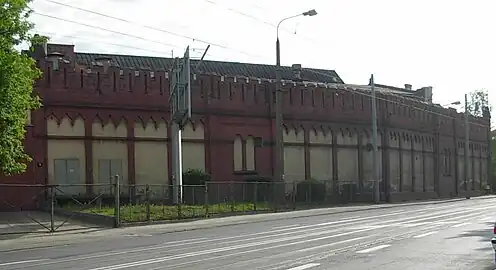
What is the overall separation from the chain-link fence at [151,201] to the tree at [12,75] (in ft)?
9.23

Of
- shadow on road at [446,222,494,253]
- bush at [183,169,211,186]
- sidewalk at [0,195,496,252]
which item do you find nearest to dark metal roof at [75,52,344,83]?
bush at [183,169,211,186]

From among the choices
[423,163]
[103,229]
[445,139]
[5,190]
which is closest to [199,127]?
[5,190]

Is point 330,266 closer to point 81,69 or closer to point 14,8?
point 14,8

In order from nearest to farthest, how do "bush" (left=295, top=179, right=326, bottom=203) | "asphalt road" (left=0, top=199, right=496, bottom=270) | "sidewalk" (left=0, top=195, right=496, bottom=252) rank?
"asphalt road" (left=0, top=199, right=496, bottom=270), "sidewalk" (left=0, top=195, right=496, bottom=252), "bush" (left=295, top=179, right=326, bottom=203)

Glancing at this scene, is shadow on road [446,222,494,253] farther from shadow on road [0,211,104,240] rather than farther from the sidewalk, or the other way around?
shadow on road [0,211,104,240]

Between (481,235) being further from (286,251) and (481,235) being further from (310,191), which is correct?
(310,191)

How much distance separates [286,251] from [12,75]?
A: 14.3 metres

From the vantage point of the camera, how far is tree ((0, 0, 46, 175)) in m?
27.7

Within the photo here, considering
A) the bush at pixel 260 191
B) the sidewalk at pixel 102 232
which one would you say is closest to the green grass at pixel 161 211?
the sidewalk at pixel 102 232

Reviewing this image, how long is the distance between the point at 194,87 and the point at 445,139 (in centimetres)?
3915

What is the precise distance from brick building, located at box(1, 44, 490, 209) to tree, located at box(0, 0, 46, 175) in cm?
1196

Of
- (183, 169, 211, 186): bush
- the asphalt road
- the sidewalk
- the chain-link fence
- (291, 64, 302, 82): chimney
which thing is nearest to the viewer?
the asphalt road

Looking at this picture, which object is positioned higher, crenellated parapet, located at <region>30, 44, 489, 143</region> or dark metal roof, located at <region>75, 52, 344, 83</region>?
dark metal roof, located at <region>75, 52, 344, 83</region>

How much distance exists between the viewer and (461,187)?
8331cm
